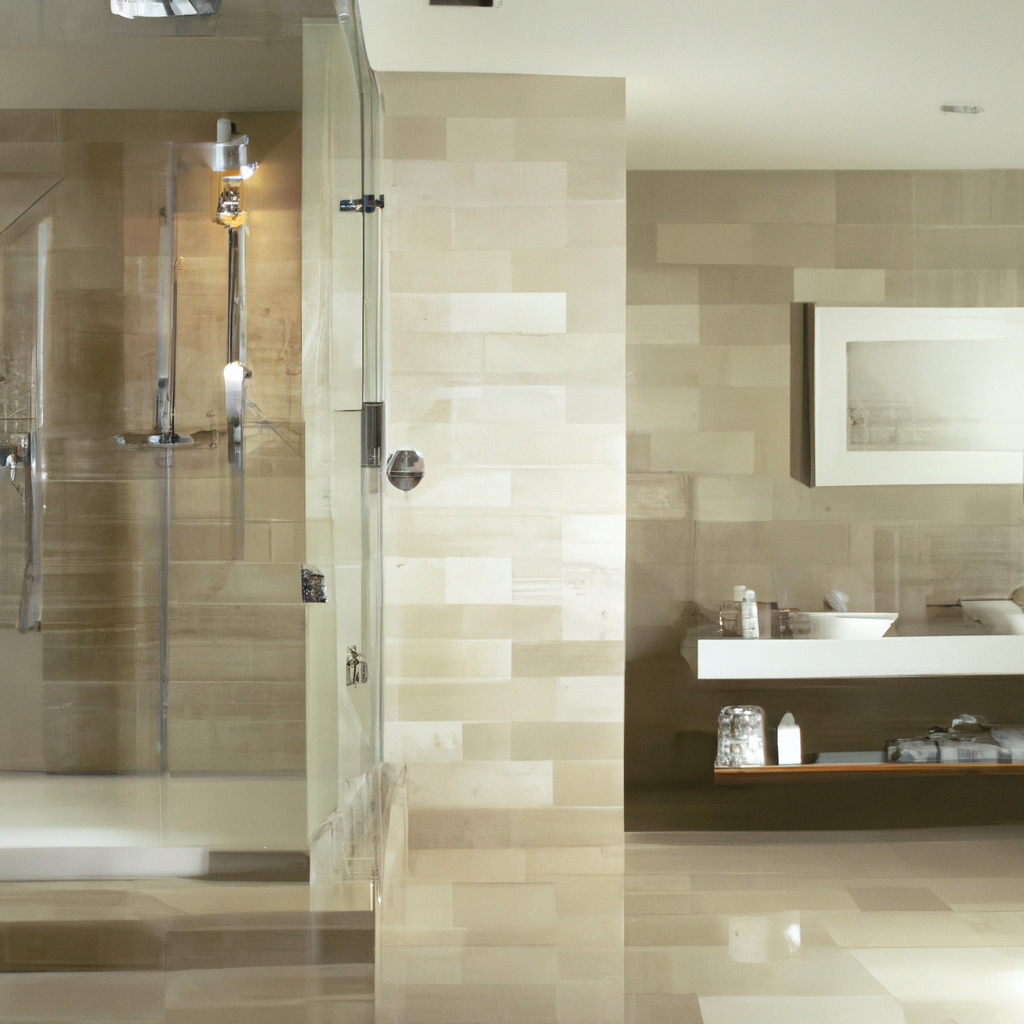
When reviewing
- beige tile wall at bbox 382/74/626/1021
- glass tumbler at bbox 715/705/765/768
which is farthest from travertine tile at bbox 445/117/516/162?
glass tumbler at bbox 715/705/765/768

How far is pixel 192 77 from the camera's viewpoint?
6.81ft

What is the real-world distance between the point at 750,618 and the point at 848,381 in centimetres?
88

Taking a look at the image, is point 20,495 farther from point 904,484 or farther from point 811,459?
point 904,484

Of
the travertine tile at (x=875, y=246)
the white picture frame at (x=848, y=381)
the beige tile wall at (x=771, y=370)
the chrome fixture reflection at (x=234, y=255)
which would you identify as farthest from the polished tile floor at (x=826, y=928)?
the travertine tile at (x=875, y=246)

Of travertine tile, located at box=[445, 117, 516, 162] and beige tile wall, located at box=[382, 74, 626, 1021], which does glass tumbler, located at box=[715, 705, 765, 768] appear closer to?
beige tile wall, located at box=[382, 74, 626, 1021]

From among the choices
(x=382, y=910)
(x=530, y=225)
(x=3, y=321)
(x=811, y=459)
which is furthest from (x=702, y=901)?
(x=3, y=321)

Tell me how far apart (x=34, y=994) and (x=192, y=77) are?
1777mm

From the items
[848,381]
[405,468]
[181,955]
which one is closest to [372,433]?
[405,468]

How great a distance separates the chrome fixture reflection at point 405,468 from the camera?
9.63 feet

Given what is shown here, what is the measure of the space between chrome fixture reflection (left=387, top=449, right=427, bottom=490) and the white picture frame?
140 centimetres

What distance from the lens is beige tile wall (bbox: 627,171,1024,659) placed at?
3539 mm

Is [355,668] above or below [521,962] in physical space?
above

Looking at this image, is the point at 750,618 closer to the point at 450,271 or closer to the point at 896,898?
the point at 896,898

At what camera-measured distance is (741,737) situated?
3430 mm
